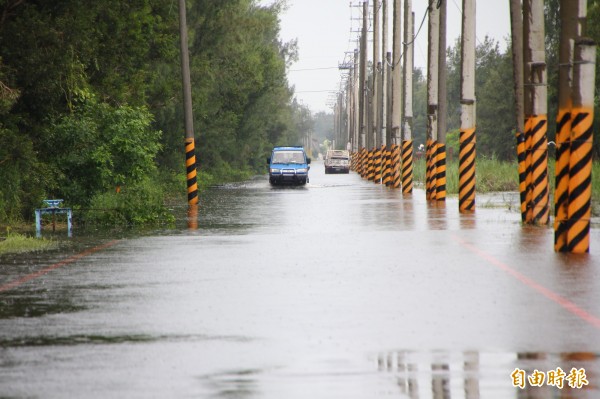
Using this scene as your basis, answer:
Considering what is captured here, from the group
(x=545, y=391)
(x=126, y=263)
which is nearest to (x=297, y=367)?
(x=545, y=391)

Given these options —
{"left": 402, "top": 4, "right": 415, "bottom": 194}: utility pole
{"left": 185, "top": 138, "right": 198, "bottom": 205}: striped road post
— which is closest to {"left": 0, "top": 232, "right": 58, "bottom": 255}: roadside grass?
{"left": 185, "top": 138, "right": 198, "bottom": 205}: striped road post

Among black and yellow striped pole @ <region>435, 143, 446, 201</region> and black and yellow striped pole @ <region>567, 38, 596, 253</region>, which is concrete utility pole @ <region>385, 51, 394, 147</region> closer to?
black and yellow striped pole @ <region>435, 143, 446, 201</region>

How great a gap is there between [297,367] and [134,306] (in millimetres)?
4040

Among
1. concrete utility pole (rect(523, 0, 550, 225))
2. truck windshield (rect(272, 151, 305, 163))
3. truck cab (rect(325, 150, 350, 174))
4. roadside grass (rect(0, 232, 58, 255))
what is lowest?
truck cab (rect(325, 150, 350, 174))

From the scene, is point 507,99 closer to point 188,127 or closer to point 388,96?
point 388,96

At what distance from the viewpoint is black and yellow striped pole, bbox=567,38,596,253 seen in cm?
1788

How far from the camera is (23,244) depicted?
20516 millimetres

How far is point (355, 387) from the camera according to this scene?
8055mm

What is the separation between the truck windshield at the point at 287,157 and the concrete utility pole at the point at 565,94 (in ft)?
137

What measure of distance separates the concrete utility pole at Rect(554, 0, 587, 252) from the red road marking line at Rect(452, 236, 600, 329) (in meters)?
1.30

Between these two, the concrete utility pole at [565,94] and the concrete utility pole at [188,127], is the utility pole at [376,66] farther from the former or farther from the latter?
the concrete utility pole at [565,94]

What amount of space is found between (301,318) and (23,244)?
34.1ft

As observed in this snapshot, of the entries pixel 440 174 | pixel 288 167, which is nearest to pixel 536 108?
pixel 440 174

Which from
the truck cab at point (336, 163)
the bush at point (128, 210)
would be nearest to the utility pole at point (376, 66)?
the truck cab at point (336, 163)
